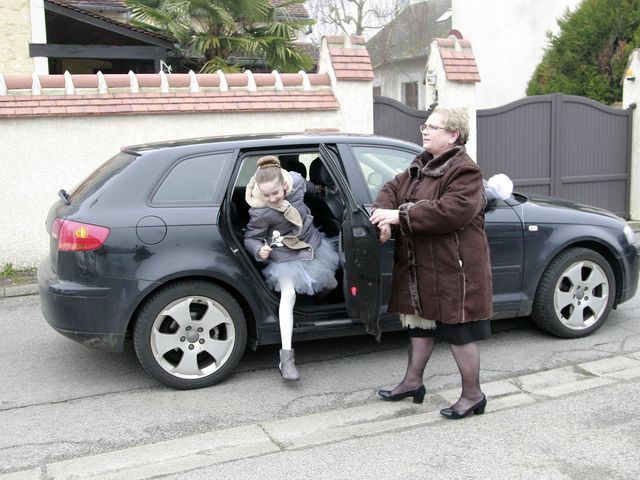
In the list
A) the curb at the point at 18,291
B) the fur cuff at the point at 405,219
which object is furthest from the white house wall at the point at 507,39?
the fur cuff at the point at 405,219

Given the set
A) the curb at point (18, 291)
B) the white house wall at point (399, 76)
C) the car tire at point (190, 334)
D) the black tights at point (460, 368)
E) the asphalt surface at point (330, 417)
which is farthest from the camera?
the white house wall at point (399, 76)

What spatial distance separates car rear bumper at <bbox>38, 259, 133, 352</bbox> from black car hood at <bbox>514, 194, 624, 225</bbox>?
293 cm

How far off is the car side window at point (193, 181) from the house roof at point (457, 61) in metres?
6.33

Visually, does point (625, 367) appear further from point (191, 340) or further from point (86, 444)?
point (86, 444)

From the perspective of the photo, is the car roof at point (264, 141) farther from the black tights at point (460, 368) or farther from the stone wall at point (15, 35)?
the stone wall at point (15, 35)

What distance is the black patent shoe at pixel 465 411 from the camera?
4.31 meters

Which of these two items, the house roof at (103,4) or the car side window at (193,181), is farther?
the house roof at (103,4)

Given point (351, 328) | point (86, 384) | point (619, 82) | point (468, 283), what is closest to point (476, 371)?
point (468, 283)

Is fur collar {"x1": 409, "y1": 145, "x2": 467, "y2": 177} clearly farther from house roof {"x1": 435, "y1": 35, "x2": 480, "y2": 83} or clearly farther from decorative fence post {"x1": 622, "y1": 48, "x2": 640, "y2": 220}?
decorative fence post {"x1": 622, "y1": 48, "x2": 640, "y2": 220}

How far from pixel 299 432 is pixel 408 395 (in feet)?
2.50

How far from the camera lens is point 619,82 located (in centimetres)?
1345

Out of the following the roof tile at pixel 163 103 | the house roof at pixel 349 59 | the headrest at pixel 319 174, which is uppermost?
the house roof at pixel 349 59

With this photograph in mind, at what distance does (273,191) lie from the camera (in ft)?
15.7

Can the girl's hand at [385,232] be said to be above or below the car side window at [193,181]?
below
